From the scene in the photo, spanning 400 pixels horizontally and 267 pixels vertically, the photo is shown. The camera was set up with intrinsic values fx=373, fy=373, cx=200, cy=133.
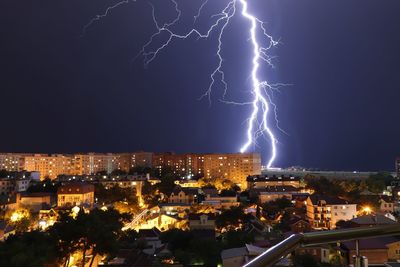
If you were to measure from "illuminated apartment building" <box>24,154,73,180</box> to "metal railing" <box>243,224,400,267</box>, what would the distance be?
32664 millimetres

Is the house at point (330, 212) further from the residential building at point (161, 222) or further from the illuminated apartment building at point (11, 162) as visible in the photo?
the illuminated apartment building at point (11, 162)

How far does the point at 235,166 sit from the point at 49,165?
16103 mm

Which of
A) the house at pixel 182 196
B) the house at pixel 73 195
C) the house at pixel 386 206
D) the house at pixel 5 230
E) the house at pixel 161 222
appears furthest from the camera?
the house at pixel 182 196

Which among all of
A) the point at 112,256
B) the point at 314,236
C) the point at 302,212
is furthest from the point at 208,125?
the point at 314,236

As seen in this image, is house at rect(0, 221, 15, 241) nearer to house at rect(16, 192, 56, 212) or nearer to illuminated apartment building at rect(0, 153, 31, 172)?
house at rect(16, 192, 56, 212)

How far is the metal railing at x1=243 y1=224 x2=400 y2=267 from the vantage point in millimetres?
796

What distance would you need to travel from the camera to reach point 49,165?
1259 inches

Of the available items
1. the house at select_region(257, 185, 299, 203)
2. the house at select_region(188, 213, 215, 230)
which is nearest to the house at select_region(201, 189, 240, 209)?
the house at select_region(257, 185, 299, 203)

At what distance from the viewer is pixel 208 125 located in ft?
164

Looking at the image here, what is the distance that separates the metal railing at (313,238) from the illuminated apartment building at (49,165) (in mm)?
32664

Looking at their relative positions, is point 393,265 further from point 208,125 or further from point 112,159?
point 208,125

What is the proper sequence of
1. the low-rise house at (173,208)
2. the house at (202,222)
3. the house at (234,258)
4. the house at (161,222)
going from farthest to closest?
1. the low-rise house at (173,208)
2. the house at (161,222)
3. the house at (202,222)
4. the house at (234,258)

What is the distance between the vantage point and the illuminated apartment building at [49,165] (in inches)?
1228

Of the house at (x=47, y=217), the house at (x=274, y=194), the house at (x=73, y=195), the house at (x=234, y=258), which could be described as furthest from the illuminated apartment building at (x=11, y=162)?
the house at (x=234, y=258)
